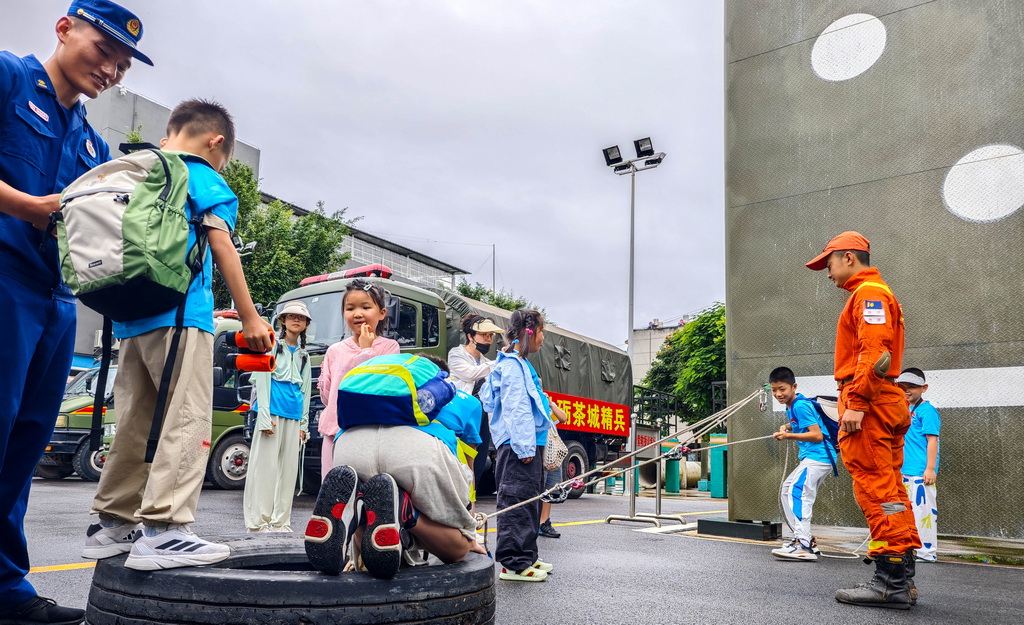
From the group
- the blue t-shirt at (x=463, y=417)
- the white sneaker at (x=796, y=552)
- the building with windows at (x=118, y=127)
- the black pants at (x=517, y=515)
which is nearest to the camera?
the blue t-shirt at (x=463, y=417)

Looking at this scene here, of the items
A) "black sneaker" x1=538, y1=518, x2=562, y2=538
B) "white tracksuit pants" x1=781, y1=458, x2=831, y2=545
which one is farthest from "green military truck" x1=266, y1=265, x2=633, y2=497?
"white tracksuit pants" x1=781, y1=458, x2=831, y2=545

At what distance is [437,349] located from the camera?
10680mm

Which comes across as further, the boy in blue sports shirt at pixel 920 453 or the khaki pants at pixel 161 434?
the boy in blue sports shirt at pixel 920 453

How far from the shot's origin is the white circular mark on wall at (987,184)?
20.1 feet

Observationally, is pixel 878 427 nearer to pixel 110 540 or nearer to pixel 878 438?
pixel 878 438

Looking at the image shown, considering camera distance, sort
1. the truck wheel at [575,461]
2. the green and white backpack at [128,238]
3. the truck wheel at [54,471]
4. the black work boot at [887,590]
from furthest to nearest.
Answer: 1. the truck wheel at [575,461]
2. the truck wheel at [54,471]
3. the black work boot at [887,590]
4. the green and white backpack at [128,238]

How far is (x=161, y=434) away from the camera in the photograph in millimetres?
2270

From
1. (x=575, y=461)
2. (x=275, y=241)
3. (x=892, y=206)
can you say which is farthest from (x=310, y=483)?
(x=275, y=241)

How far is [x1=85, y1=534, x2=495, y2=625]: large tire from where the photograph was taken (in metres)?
1.82

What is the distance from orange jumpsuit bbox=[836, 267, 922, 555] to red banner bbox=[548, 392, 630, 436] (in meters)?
8.75

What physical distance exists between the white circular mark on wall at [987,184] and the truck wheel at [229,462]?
8.68 meters


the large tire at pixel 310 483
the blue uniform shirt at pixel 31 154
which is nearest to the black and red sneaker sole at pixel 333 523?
the blue uniform shirt at pixel 31 154

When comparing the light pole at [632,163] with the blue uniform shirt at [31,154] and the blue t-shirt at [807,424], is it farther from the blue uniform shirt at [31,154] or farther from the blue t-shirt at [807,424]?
the blue uniform shirt at [31,154]

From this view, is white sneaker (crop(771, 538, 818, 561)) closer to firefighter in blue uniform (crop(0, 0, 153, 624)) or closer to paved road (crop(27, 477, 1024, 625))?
paved road (crop(27, 477, 1024, 625))
